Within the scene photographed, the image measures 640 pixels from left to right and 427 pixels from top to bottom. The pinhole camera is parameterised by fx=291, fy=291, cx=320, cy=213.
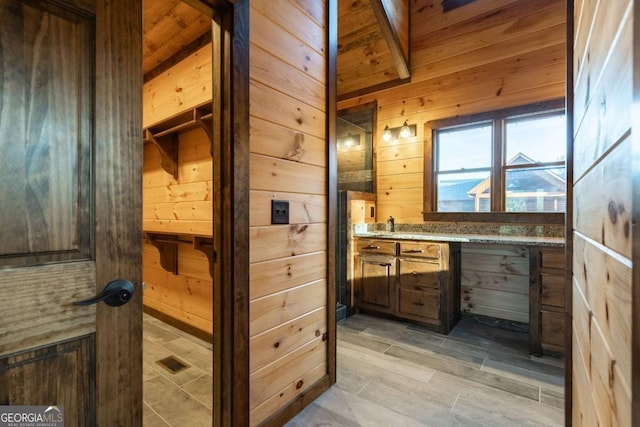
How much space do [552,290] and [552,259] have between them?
0.80ft

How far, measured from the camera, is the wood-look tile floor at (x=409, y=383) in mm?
1646

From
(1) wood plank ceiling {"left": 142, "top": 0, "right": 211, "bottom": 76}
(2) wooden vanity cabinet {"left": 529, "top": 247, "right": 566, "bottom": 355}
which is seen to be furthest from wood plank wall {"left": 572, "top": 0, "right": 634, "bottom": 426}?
(1) wood plank ceiling {"left": 142, "top": 0, "right": 211, "bottom": 76}

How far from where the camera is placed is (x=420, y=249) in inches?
115

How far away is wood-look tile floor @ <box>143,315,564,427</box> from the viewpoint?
1646 millimetres

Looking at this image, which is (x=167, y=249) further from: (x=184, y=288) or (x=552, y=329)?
(x=552, y=329)

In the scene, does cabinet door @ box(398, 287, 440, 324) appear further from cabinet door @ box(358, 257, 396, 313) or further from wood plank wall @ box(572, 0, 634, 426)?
wood plank wall @ box(572, 0, 634, 426)

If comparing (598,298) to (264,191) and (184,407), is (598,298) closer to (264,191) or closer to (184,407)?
(264,191)

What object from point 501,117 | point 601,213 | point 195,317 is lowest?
point 195,317

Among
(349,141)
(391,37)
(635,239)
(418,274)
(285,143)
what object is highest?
(391,37)

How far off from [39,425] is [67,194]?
0.59m

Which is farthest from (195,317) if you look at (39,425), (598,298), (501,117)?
(501,117)

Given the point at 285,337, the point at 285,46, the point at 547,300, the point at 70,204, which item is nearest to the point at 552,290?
the point at 547,300

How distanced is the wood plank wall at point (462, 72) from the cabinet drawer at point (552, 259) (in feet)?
4.44

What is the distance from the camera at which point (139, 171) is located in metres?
0.91
